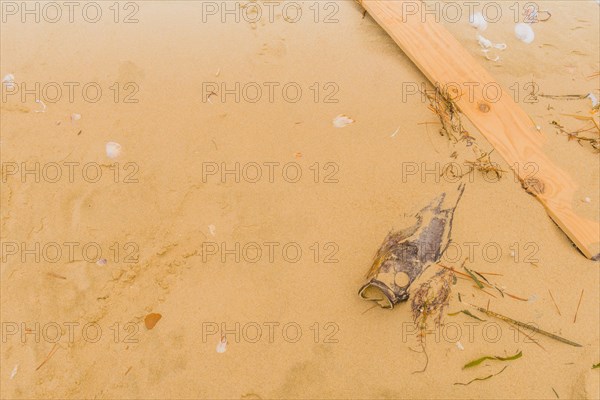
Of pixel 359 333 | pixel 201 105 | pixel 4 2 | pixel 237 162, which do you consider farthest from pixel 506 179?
pixel 4 2

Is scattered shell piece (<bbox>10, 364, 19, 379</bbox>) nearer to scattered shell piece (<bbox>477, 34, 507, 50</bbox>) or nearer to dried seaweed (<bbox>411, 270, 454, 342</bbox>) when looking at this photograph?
dried seaweed (<bbox>411, 270, 454, 342</bbox>)

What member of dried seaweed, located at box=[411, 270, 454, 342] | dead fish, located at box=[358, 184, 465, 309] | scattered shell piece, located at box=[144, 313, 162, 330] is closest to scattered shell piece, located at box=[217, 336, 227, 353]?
scattered shell piece, located at box=[144, 313, 162, 330]

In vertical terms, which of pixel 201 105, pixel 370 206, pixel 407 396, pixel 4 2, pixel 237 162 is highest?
pixel 4 2

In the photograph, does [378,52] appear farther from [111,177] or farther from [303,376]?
[303,376]

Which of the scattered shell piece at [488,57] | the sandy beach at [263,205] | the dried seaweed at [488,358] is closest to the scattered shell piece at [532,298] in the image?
the sandy beach at [263,205]

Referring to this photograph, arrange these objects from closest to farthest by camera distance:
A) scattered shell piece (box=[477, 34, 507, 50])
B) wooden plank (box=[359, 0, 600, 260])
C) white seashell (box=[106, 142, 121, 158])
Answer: wooden plank (box=[359, 0, 600, 260]) → white seashell (box=[106, 142, 121, 158]) → scattered shell piece (box=[477, 34, 507, 50])

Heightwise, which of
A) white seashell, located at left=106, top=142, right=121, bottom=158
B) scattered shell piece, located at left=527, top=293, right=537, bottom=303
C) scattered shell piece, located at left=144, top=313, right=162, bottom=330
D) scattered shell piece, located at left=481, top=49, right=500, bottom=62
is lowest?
scattered shell piece, located at left=527, top=293, right=537, bottom=303

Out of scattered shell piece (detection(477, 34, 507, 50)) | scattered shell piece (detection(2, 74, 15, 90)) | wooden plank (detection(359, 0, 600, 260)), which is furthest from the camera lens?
scattered shell piece (detection(477, 34, 507, 50))
